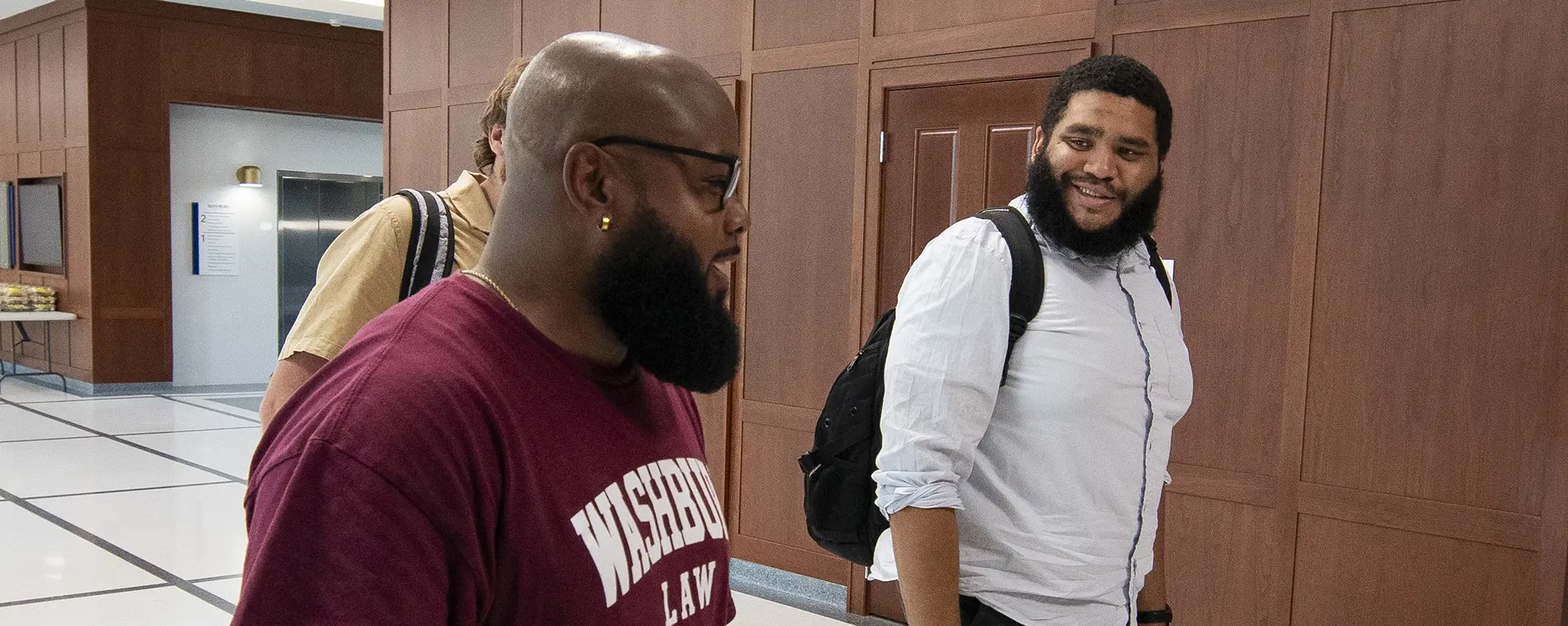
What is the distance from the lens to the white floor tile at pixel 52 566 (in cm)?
463

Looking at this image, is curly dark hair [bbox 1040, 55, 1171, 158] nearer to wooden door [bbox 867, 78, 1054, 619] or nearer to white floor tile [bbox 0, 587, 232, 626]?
wooden door [bbox 867, 78, 1054, 619]

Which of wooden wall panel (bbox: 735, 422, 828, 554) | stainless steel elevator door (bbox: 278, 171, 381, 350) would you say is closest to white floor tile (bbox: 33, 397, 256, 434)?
stainless steel elevator door (bbox: 278, 171, 381, 350)

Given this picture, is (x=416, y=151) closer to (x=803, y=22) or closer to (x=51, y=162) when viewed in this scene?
(x=803, y=22)

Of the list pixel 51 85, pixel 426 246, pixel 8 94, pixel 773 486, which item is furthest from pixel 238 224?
pixel 426 246

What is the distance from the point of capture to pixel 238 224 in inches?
459

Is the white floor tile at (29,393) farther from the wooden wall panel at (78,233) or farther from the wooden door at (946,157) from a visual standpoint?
the wooden door at (946,157)

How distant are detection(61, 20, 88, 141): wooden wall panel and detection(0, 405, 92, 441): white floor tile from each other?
2713 millimetres

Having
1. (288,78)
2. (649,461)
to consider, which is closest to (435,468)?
(649,461)

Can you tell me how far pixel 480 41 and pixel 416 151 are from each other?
2.78 feet

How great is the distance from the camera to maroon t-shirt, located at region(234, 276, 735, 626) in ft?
2.74

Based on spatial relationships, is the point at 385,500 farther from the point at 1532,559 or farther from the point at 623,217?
the point at 1532,559

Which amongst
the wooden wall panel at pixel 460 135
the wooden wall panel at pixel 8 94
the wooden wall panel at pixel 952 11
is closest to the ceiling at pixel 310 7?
the wooden wall panel at pixel 8 94

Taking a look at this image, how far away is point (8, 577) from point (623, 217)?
4.81 meters

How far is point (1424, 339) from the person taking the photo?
340cm
